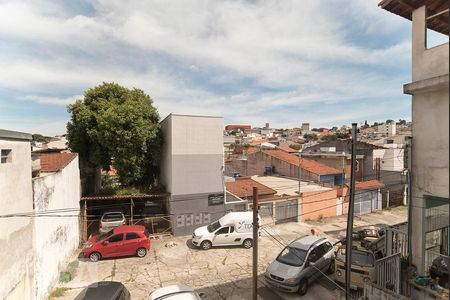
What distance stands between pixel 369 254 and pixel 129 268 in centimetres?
1043

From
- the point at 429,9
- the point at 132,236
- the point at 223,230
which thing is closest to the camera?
the point at 429,9

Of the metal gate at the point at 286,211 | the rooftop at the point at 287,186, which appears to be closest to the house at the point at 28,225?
the metal gate at the point at 286,211

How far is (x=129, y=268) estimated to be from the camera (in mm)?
13234

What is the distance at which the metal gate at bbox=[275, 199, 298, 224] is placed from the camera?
20.3m

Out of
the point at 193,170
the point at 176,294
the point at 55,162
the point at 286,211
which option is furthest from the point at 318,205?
the point at 55,162

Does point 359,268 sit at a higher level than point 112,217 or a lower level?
lower

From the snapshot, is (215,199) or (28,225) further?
(215,199)

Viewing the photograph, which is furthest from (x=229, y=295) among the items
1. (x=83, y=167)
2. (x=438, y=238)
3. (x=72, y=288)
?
(x=83, y=167)

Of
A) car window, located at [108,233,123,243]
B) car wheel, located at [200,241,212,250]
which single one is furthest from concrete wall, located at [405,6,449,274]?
car window, located at [108,233,123,243]

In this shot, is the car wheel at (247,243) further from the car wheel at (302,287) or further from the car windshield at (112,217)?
the car windshield at (112,217)

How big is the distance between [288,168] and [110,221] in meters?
17.9

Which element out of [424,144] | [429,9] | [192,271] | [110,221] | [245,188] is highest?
[429,9]

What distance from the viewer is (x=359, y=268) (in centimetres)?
1048

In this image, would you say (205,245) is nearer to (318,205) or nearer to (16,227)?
(16,227)
